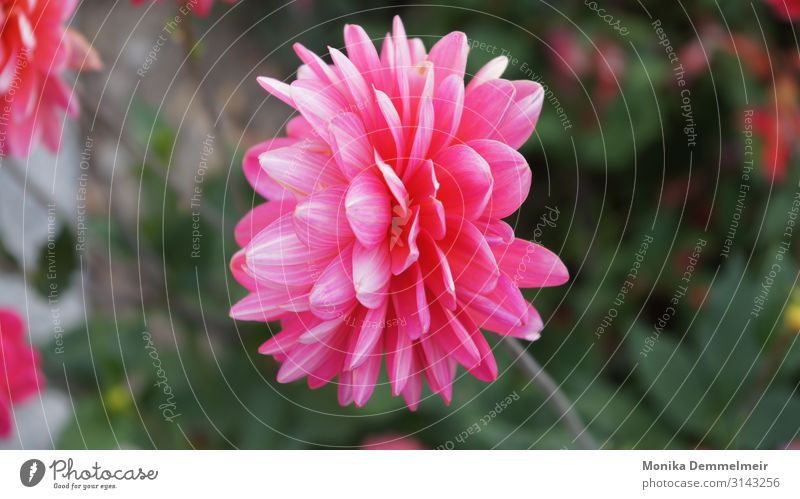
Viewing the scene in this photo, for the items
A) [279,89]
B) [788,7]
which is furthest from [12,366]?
[788,7]

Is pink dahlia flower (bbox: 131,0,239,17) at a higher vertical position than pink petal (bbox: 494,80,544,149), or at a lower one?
higher

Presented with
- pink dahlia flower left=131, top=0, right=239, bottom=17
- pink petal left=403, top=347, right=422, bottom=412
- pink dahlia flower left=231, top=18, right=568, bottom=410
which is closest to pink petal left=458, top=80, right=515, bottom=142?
pink dahlia flower left=231, top=18, right=568, bottom=410

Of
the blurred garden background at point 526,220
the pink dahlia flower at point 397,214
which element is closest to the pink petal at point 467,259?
the pink dahlia flower at point 397,214

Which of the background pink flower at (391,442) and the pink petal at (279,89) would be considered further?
the background pink flower at (391,442)

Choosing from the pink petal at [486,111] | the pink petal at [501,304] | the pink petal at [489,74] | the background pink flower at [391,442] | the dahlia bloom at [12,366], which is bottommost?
the background pink flower at [391,442]

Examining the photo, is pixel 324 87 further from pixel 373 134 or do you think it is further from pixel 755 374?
pixel 755 374
